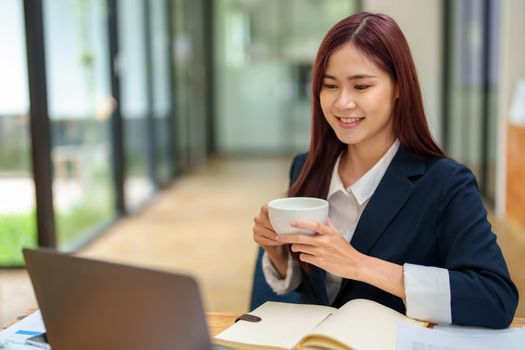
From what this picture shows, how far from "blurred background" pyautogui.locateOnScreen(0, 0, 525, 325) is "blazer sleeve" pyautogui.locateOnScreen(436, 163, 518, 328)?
2250 millimetres

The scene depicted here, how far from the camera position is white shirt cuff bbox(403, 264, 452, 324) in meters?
1.24

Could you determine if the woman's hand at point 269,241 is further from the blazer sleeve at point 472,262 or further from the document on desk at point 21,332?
the document on desk at point 21,332

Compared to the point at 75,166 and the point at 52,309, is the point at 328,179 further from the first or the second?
the point at 75,166

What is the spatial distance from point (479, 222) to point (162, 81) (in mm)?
6151

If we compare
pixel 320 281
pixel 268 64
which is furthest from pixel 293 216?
pixel 268 64

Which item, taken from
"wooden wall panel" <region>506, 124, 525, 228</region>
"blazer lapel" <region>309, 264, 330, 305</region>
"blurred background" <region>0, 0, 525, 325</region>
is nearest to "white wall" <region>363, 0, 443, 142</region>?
"blurred background" <region>0, 0, 525, 325</region>

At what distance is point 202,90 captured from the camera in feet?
31.2

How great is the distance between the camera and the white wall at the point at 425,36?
564 cm

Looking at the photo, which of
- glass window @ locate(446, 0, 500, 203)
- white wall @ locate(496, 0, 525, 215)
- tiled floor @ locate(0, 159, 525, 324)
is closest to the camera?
tiled floor @ locate(0, 159, 525, 324)

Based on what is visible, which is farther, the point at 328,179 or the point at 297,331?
the point at 328,179

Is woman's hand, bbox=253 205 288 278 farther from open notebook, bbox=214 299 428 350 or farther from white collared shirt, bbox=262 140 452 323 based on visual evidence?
open notebook, bbox=214 299 428 350

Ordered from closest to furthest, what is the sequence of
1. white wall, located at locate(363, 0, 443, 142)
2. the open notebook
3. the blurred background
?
the open notebook → the blurred background → white wall, located at locate(363, 0, 443, 142)

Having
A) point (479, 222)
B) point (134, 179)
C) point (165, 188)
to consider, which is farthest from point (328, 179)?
point (165, 188)

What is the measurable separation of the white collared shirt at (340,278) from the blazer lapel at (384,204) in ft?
0.20
